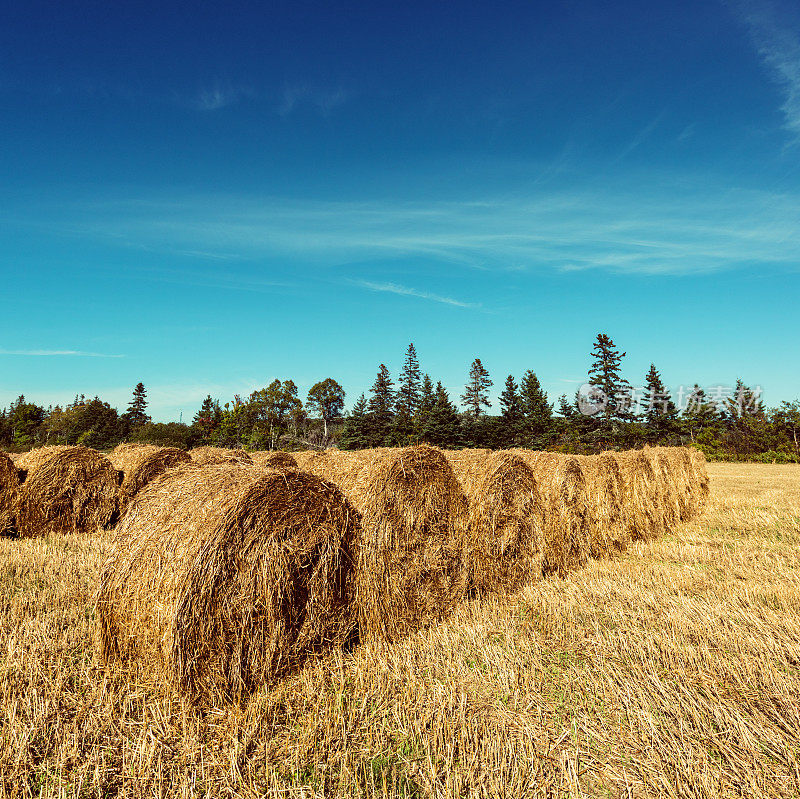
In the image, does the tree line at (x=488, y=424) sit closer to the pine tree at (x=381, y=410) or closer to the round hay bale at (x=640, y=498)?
the pine tree at (x=381, y=410)

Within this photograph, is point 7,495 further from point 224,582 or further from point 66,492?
point 224,582

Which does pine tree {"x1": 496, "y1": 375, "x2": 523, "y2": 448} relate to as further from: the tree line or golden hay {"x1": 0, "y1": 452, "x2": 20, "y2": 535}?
golden hay {"x1": 0, "y1": 452, "x2": 20, "y2": 535}

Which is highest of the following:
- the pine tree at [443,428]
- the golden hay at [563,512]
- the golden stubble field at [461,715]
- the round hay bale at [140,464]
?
the pine tree at [443,428]

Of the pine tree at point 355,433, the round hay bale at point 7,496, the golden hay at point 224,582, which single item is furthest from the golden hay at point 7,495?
the pine tree at point 355,433

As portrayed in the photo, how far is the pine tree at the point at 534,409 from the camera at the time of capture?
5347 cm

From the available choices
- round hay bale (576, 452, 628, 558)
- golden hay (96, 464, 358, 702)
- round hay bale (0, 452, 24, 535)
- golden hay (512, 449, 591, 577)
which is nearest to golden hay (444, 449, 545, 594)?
golden hay (512, 449, 591, 577)

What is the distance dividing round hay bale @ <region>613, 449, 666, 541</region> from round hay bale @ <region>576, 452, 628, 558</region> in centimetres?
29

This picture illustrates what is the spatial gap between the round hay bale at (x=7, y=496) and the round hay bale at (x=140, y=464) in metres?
1.90

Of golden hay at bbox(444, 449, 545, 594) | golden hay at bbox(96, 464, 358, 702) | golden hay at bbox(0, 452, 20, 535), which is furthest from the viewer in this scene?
golden hay at bbox(0, 452, 20, 535)

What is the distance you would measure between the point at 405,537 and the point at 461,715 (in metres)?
2.44

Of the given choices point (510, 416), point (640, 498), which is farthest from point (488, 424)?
point (640, 498)

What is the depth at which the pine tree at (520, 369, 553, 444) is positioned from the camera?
5347 centimetres

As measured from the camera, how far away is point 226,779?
2916mm

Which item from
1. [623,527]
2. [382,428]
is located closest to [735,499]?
[623,527]
